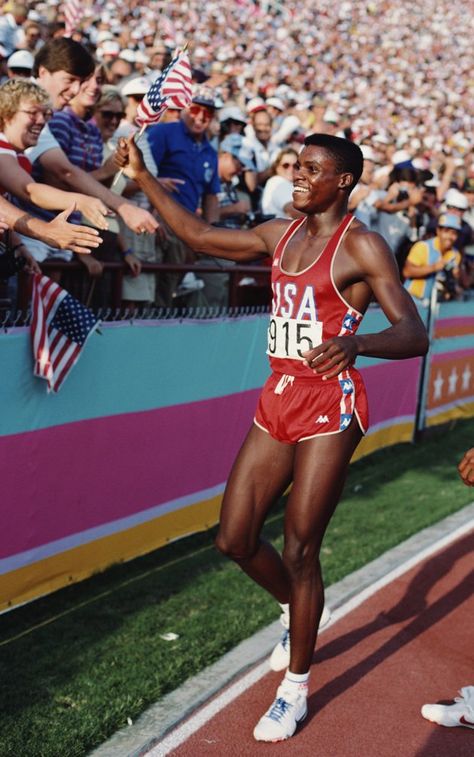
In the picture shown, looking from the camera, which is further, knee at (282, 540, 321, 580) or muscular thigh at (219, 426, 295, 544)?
muscular thigh at (219, 426, 295, 544)

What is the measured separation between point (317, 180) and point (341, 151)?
0.16 meters

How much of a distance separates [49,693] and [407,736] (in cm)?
160

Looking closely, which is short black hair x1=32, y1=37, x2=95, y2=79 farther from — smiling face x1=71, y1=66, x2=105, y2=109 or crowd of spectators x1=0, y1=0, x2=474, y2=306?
smiling face x1=71, y1=66, x2=105, y2=109

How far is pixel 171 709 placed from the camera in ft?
15.5

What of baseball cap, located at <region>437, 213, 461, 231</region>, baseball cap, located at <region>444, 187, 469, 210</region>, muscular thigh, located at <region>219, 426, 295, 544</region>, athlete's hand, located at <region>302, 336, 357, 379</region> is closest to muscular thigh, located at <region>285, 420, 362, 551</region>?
muscular thigh, located at <region>219, 426, 295, 544</region>

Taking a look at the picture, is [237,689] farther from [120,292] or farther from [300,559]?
[120,292]

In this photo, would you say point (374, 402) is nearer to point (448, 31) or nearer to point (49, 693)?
point (49, 693)

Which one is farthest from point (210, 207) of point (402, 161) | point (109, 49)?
point (109, 49)

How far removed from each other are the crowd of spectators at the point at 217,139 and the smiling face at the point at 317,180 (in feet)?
2.72

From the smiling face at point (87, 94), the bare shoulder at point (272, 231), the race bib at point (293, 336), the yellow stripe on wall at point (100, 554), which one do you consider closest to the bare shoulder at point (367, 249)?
the race bib at point (293, 336)

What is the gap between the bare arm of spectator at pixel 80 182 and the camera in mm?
5168

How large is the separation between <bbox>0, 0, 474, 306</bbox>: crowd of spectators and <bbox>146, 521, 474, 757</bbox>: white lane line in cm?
219

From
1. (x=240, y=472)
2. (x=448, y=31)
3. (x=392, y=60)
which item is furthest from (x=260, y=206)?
(x=448, y=31)

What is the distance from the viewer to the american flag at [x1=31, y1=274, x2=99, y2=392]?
544 centimetres
